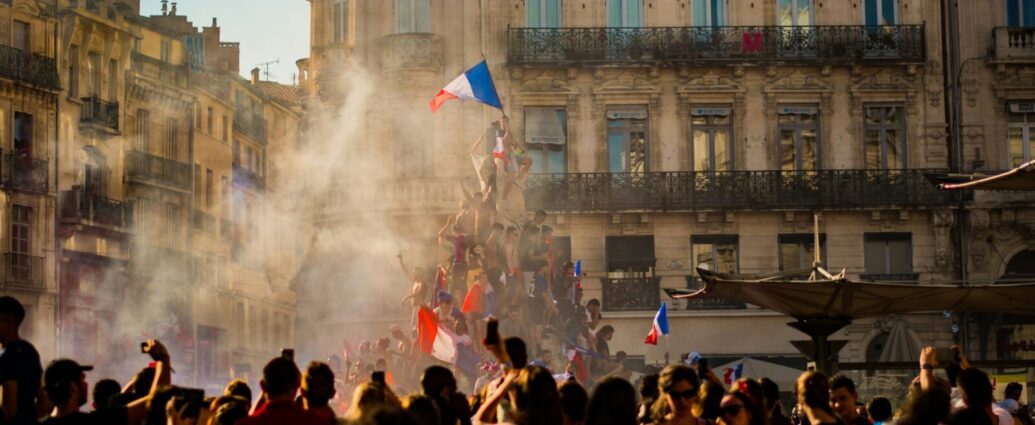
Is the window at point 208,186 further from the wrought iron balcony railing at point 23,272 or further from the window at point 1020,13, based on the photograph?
the window at point 1020,13

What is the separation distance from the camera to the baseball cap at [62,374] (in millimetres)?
9367

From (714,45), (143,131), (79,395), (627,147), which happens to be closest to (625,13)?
(714,45)

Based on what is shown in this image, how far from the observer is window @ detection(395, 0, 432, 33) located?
1528 inches

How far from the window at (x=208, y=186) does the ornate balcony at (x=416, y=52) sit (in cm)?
2192

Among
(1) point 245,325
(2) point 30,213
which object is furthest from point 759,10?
(1) point 245,325

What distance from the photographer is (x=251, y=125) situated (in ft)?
215

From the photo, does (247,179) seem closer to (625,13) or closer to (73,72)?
(73,72)

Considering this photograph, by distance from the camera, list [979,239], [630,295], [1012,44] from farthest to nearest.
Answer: [1012,44] → [979,239] → [630,295]

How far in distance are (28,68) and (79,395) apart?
38.5 metres

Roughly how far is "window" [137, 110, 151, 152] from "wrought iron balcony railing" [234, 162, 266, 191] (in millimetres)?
7519

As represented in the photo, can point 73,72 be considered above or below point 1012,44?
above

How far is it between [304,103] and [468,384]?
17559 millimetres

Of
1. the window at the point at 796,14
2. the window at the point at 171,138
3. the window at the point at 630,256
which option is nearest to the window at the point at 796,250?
the window at the point at 630,256

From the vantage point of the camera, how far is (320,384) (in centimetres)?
884
